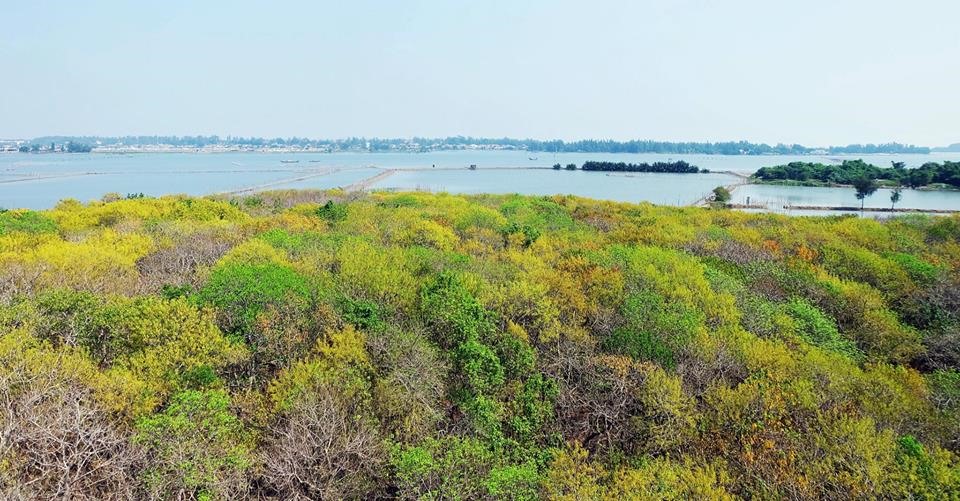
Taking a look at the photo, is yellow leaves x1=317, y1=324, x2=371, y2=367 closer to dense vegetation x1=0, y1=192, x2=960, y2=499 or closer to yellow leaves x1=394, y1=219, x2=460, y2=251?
dense vegetation x1=0, y1=192, x2=960, y2=499

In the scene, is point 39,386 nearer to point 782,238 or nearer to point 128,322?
point 128,322

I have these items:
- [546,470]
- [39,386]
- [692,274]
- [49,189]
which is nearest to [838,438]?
[546,470]

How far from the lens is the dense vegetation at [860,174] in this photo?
78188 millimetres

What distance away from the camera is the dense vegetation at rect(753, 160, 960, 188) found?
7819 centimetres

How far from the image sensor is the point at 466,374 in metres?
12.4

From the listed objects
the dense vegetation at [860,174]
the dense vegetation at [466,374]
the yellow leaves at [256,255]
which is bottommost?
the dense vegetation at [466,374]

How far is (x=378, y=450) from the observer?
10.4m

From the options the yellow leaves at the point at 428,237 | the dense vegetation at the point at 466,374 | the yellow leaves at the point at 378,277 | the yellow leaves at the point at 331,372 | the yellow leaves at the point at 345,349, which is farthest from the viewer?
the yellow leaves at the point at 428,237

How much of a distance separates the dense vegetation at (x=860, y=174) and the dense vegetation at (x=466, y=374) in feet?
231

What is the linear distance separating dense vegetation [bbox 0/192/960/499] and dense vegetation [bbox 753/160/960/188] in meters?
70.3

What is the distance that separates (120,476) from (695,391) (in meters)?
11.0

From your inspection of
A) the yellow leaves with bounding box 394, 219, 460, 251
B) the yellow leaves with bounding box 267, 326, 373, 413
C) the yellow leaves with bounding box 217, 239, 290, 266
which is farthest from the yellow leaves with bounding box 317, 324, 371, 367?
the yellow leaves with bounding box 394, 219, 460, 251

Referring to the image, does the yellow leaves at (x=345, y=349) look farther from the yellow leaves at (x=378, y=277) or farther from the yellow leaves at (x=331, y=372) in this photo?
the yellow leaves at (x=378, y=277)

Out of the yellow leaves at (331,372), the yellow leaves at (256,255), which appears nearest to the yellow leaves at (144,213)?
the yellow leaves at (256,255)
